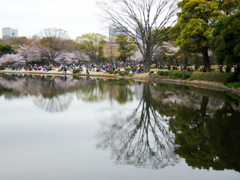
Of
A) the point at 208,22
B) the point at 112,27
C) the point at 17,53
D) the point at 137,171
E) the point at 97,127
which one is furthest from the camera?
the point at 17,53

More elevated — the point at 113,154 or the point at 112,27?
the point at 112,27

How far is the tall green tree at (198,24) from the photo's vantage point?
2433 centimetres

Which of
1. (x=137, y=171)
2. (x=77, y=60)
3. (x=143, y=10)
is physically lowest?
(x=137, y=171)

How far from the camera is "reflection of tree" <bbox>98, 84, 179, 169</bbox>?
6062 millimetres

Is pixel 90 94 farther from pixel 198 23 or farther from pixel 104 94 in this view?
pixel 198 23

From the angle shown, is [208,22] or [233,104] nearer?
[233,104]

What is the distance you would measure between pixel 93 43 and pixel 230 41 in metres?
50.4

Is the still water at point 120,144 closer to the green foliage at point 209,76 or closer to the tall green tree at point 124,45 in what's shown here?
the green foliage at point 209,76

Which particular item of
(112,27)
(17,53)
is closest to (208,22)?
(112,27)

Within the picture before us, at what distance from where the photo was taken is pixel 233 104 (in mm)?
13102

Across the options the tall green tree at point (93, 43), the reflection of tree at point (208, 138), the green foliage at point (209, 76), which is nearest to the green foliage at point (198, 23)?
the green foliage at point (209, 76)

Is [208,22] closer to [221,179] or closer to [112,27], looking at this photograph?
[112,27]

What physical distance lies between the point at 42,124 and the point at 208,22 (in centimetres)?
2162

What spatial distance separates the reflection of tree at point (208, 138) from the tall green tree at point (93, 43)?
55.2 metres
